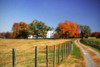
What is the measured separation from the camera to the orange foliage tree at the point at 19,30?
300 ft

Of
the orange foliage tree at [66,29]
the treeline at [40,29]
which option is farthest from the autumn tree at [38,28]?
the orange foliage tree at [66,29]

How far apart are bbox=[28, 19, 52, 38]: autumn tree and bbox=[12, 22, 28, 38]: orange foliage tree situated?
10.1 metres

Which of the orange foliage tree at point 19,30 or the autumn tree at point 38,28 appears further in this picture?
the orange foliage tree at point 19,30

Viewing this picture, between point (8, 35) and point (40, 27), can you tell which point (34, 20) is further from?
point (8, 35)

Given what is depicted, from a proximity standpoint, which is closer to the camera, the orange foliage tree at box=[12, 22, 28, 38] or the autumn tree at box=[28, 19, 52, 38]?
the autumn tree at box=[28, 19, 52, 38]

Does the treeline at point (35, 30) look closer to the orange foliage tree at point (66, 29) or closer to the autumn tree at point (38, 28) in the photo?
the autumn tree at point (38, 28)

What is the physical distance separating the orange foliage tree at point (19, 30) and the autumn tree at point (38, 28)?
33.1ft

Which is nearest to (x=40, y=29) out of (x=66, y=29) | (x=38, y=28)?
(x=38, y=28)

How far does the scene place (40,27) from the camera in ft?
277

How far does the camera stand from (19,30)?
93.2 meters

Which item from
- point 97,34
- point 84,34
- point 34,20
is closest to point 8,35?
point 34,20

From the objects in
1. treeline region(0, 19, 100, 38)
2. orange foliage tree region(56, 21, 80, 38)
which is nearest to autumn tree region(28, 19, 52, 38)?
treeline region(0, 19, 100, 38)

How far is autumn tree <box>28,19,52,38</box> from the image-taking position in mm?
82412

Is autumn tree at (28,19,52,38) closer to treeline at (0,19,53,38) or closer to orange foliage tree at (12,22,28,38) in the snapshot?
treeline at (0,19,53,38)
